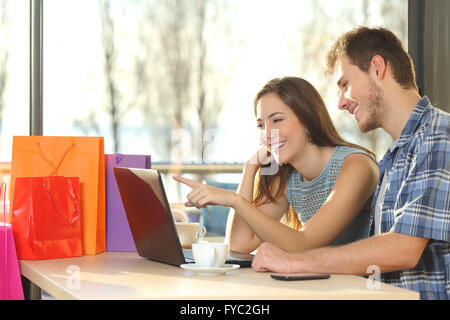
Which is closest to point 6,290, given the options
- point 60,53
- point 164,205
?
point 164,205

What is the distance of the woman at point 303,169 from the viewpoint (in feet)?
5.99

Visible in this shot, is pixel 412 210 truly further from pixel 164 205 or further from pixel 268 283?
pixel 164 205

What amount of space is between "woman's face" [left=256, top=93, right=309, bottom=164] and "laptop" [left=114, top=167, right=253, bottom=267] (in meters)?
0.53

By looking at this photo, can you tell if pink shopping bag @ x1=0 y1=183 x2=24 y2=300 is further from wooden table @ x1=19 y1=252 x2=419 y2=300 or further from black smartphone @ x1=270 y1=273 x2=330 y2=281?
black smartphone @ x1=270 y1=273 x2=330 y2=281

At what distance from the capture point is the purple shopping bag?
177 centimetres

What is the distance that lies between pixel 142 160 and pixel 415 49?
1789 millimetres

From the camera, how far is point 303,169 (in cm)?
210

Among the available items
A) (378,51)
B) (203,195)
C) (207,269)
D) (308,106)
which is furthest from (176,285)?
(308,106)

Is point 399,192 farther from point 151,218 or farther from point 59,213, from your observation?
point 59,213

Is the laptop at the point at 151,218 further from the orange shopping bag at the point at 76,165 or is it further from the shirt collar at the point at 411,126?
the shirt collar at the point at 411,126

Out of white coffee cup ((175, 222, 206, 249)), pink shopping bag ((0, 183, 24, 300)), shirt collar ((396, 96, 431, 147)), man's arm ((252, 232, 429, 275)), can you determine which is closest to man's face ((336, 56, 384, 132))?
shirt collar ((396, 96, 431, 147))

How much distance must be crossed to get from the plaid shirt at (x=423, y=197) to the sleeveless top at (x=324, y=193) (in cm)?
41

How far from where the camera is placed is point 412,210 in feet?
4.47

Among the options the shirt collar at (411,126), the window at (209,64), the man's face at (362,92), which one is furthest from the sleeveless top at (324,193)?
the window at (209,64)
